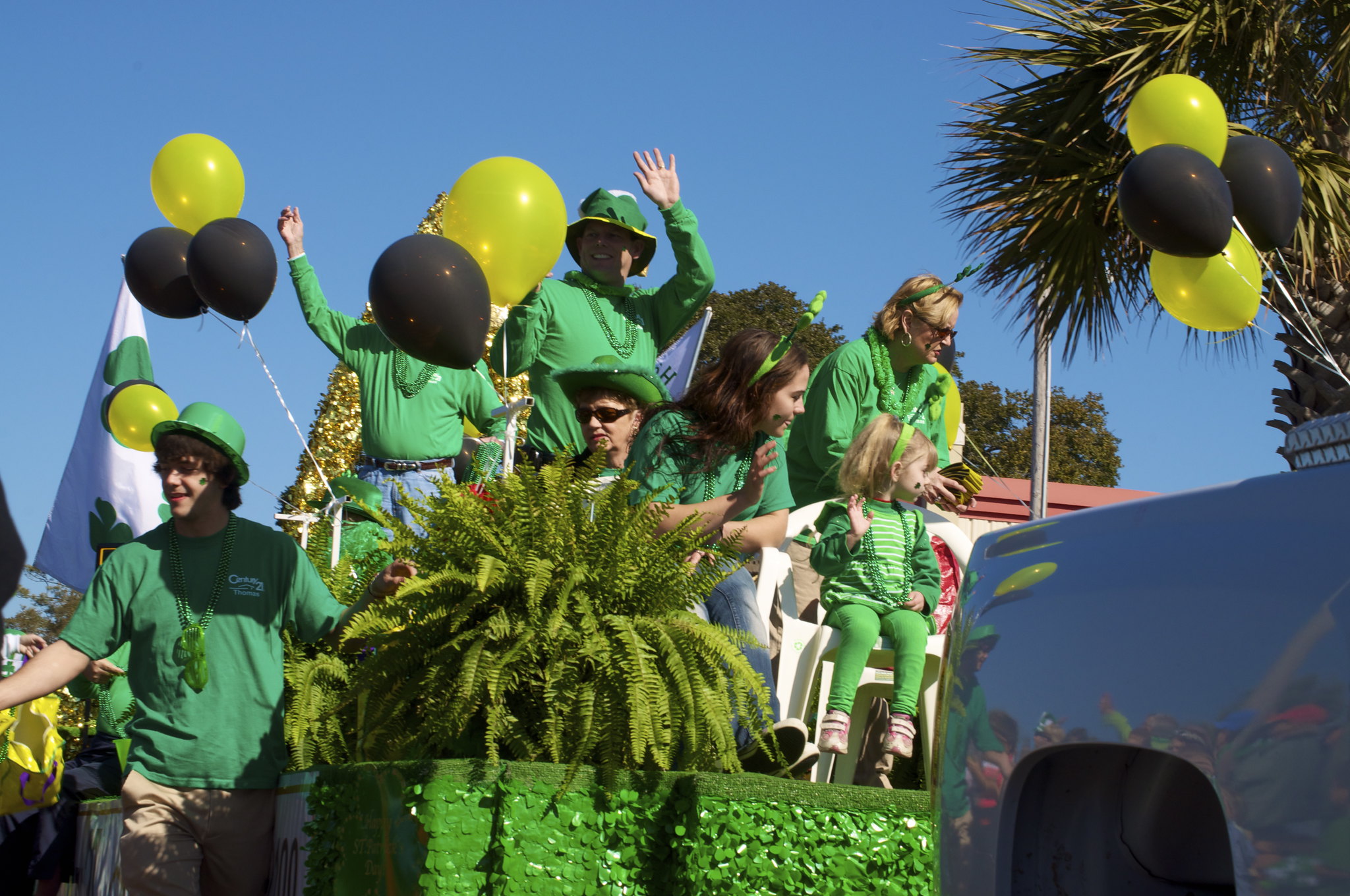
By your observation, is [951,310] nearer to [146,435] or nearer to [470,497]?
[470,497]

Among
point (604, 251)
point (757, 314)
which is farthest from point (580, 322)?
point (757, 314)

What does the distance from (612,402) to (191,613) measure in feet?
5.21

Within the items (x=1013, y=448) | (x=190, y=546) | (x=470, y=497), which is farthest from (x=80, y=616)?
(x=1013, y=448)

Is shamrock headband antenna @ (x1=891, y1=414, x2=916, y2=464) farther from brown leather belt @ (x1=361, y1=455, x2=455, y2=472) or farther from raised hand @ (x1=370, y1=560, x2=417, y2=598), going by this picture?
brown leather belt @ (x1=361, y1=455, x2=455, y2=472)

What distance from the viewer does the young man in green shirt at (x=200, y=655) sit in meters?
3.73

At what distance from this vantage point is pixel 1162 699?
1.56 metres

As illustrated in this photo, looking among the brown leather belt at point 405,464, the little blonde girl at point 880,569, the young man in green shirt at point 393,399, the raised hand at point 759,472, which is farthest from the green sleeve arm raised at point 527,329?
the raised hand at point 759,472

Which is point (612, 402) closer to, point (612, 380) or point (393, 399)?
point (612, 380)

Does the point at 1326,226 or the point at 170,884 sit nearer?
the point at 170,884

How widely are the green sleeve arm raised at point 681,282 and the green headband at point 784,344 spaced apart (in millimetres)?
1485

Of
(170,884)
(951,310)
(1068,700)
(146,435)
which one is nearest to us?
(1068,700)

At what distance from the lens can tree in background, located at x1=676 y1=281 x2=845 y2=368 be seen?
1102 inches

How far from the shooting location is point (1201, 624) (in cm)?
155

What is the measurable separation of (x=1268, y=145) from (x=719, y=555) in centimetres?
400
